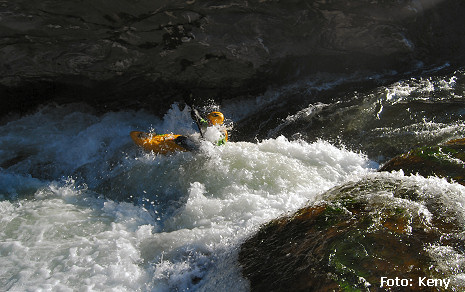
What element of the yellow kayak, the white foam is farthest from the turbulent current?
the yellow kayak

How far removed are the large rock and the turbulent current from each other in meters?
0.56

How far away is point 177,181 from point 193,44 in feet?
9.90

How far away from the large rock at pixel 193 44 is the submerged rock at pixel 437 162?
433 centimetres

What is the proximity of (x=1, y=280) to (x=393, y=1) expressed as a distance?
9134 millimetres

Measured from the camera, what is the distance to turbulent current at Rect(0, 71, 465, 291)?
12.3ft

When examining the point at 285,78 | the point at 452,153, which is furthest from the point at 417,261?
the point at 285,78

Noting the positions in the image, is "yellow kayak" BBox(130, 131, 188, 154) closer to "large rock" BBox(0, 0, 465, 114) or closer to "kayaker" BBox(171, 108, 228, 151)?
"kayaker" BBox(171, 108, 228, 151)

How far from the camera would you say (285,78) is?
27.6 feet

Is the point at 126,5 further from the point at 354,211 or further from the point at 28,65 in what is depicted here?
the point at 354,211

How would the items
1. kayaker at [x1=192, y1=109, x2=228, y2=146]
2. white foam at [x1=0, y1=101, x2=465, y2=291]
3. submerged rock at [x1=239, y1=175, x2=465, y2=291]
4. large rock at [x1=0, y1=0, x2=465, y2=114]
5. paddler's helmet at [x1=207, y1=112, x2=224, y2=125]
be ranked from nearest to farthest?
submerged rock at [x1=239, y1=175, x2=465, y2=291], white foam at [x1=0, y1=101, x2=465, y2=291], large rock at [x1=0, y1=0, x2=465, y2=114], kayaker at [x1=192, y1=109, x2=228, y2=146], paddler's helmet at [x1=207, y1=112, x2=224, y2=125]

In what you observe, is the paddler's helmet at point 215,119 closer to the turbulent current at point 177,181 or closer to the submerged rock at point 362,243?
the turbulent current at point 177,181

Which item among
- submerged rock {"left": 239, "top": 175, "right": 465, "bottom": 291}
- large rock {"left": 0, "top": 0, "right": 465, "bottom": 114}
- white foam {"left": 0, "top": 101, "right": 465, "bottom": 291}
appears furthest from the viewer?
large rock {"left": 0, "top": 0, "right": 465, "bottom": 114}

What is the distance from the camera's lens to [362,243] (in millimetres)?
2818

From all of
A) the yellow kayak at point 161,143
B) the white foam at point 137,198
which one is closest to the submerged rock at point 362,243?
the white foam at point 137,198
